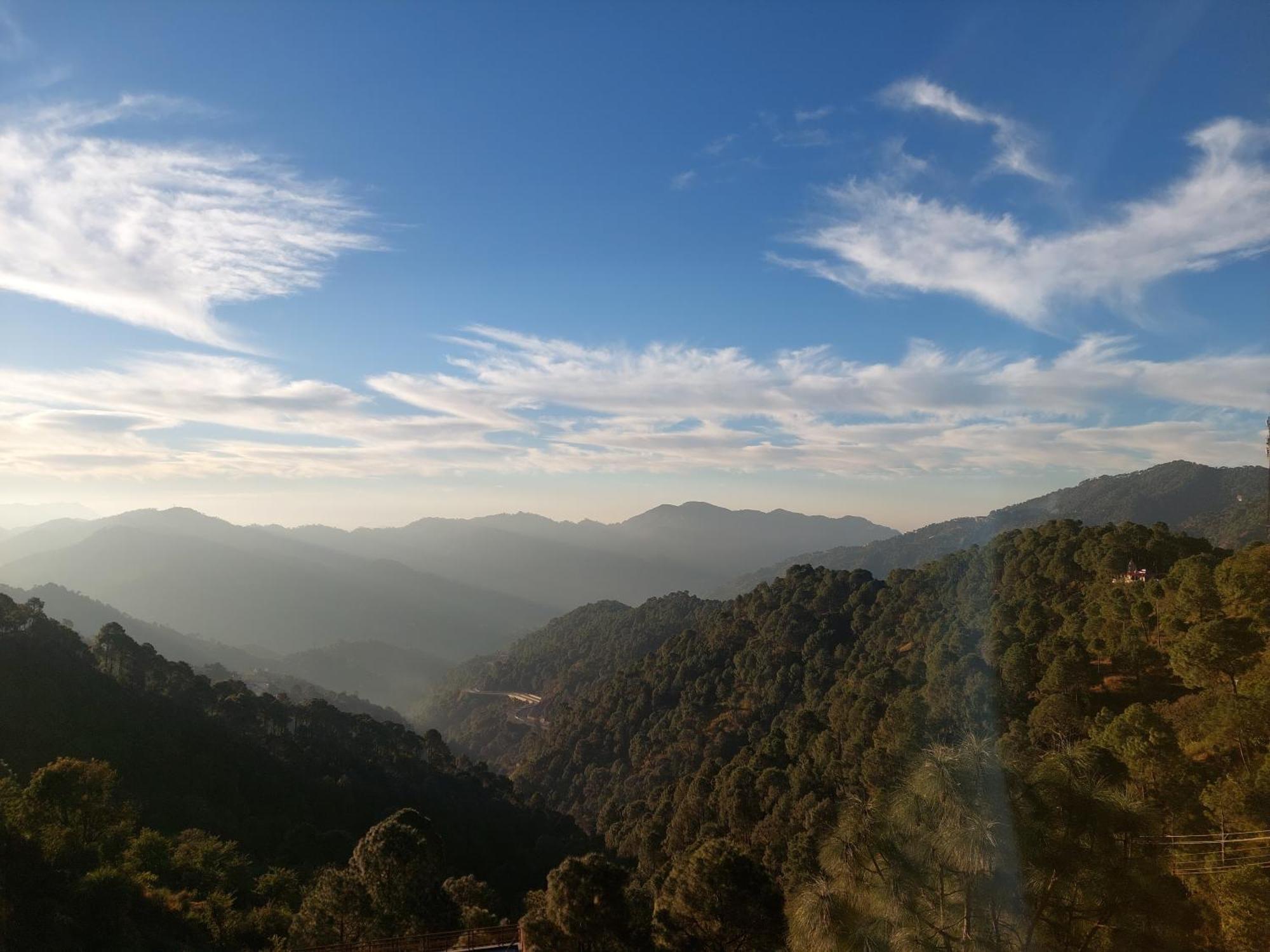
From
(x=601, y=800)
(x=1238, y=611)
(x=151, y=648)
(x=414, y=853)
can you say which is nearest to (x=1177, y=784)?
(x=1238, y=611)

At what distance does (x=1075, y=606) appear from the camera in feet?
132

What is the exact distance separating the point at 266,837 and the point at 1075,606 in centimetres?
4935

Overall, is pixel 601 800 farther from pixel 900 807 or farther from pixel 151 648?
pixel 900 807

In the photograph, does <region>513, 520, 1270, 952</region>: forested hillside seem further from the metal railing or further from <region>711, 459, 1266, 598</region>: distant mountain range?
<region>711, 459, 1266, 598</region>: distant mountain range

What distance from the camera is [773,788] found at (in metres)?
40.4

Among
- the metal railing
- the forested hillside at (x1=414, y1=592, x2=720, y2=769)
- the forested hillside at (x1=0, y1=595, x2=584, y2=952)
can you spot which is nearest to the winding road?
the forested hillside at (x1=414, y1=592, x2=720, y2=769)

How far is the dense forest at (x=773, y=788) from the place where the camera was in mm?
8375

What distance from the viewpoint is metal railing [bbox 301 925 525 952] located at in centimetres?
1515

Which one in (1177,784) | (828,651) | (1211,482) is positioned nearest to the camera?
(1177,784)

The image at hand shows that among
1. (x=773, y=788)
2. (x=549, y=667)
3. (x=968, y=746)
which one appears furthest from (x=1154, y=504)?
(x=968, y=746)

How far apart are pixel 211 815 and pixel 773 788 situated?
105 ft

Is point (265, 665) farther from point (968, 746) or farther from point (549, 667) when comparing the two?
point (968, 746)

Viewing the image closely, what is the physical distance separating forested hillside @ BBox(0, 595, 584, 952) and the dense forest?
5.5 inches

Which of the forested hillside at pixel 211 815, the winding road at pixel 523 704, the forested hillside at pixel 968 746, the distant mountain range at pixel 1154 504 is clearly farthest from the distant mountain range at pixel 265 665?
the distant mountain range at pixel 1154 504
